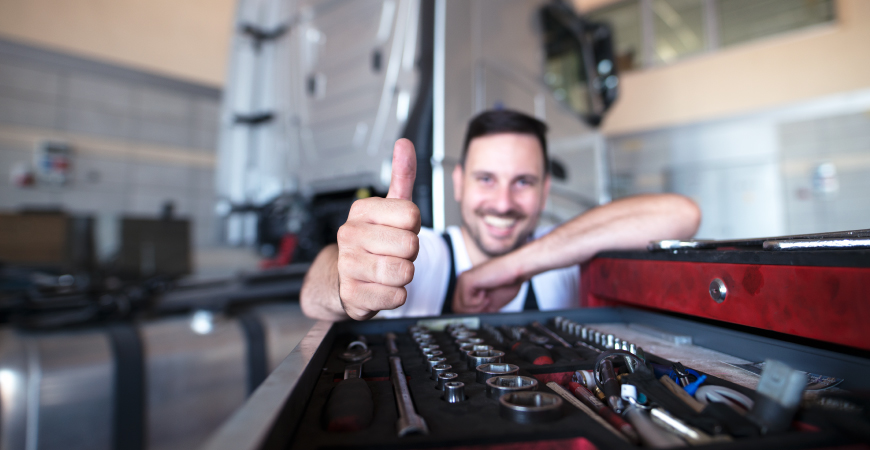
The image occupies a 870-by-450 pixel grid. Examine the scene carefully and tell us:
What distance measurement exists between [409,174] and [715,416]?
478mm

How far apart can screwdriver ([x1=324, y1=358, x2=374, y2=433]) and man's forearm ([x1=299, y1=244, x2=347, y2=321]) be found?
17.7 inches

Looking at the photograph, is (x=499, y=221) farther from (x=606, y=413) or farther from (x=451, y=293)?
(x=606, y=413)

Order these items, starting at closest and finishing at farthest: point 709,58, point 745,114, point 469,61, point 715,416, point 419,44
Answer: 1. point 715,416
2. point 419,44
3. point 469,61
4. point 745,114
5. point 709,58

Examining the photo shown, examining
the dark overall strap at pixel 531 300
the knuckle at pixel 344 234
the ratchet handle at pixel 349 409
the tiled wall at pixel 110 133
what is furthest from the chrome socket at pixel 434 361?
the tiled wall at pixel 110 133

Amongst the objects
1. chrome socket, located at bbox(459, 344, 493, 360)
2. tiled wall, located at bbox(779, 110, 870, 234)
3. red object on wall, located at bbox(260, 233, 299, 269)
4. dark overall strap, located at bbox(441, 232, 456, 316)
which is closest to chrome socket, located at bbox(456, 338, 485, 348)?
chrome socket, located at bbox(459, 344, 493, 360)

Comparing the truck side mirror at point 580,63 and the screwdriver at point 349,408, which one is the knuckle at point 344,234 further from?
the truck side mirror at point 580,63

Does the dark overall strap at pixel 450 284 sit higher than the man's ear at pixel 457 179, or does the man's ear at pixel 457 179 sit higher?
the man's ear at pixel 457 179

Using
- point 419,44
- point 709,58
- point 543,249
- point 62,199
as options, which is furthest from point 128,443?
point 709,58

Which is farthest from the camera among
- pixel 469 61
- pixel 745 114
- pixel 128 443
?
pixel 745 114

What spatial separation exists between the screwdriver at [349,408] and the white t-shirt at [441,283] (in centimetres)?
78

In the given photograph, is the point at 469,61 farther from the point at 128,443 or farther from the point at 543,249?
the point at 128,443

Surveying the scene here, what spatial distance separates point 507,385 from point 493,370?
0.04 m

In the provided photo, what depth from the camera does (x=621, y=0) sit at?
16.4 ft

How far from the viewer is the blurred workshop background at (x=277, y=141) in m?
1.28
